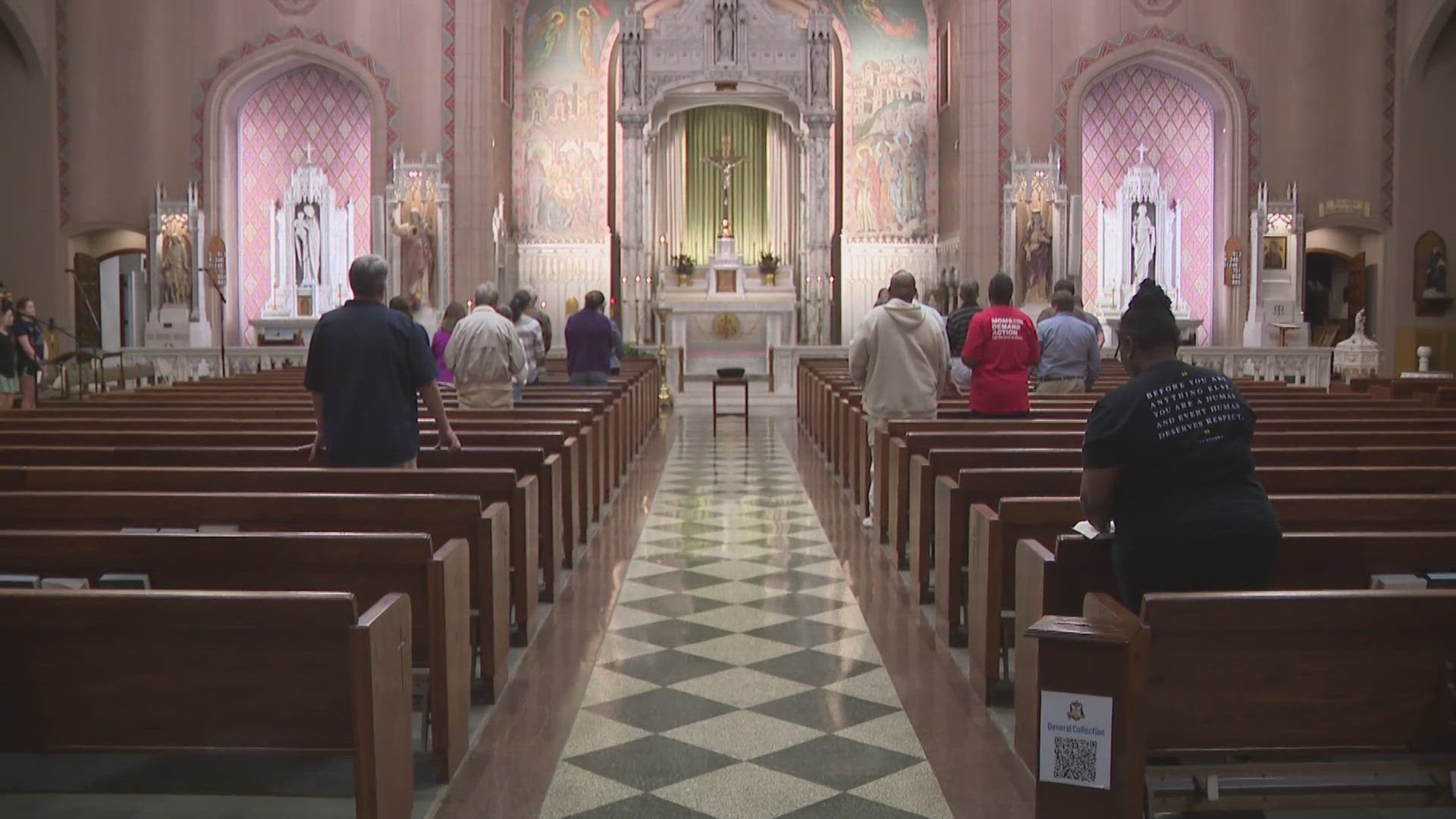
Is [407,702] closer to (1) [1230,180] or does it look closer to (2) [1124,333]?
(2) [1124,333]

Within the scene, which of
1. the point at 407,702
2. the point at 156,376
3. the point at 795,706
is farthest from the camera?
the point at 156,376

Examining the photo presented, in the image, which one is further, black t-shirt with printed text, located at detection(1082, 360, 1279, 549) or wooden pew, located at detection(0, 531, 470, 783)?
wooden pew, located at detection(0, 531, 470, 783)

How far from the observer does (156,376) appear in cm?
2008

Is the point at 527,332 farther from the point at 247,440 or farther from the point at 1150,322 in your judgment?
the point at 1150,322

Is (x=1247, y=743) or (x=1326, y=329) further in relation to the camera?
(x=1326, y=329)

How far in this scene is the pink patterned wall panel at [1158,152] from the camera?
2353cm

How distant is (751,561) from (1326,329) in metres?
19.1

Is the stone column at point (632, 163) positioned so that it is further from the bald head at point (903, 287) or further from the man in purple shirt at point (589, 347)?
the bald head at point (903, 287)

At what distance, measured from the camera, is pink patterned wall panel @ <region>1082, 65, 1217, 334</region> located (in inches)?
926

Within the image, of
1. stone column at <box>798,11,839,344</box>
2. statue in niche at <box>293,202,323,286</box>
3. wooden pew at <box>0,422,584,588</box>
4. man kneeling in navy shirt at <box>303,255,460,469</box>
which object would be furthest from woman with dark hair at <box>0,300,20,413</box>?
stone column at <box>798,11,839,344</box>

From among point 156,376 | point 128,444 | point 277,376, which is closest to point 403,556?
point 128,444

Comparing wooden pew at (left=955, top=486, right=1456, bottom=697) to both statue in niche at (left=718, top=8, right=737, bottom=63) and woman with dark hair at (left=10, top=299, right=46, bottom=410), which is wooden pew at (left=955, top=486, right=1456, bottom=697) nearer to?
woman with dark hair at (left=10, top=299, right=46, bottom=410)

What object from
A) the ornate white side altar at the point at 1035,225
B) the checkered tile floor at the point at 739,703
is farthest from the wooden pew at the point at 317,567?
the ornate white side altar at the point at 1035,225

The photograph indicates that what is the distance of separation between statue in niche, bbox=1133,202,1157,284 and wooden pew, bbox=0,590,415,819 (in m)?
22.3
